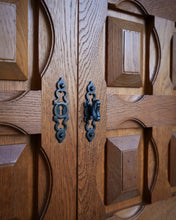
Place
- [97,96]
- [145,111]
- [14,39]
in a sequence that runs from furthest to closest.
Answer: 1. [145,111]
2. [97,96]
3. [14,39]

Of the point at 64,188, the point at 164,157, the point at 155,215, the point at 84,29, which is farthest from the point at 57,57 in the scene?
the point at 155,215

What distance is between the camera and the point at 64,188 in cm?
69

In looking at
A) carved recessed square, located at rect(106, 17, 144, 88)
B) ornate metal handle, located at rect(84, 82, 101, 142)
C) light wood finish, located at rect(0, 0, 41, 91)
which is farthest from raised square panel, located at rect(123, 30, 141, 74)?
light wood finish, located at rect(0, 0, 41, 91)

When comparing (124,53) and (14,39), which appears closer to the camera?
(14,39)

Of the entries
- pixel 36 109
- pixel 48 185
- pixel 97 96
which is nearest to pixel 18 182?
pixel 48 185

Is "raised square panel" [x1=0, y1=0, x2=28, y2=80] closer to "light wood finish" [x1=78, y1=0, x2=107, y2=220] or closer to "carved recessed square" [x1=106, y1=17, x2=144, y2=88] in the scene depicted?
"light wood finish" [x1=78, y1=0, x2=107, y2=220]

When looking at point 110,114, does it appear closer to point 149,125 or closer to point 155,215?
point 149,125

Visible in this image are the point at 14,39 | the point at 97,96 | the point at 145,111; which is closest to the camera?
the point at 14,39

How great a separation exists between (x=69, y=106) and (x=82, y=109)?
41mm

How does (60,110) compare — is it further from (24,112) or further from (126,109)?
(126,109)

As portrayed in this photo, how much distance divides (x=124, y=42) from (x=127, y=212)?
1.79 ft

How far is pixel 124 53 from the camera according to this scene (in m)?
0.79

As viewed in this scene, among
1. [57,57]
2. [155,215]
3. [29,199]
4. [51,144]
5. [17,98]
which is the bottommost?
[155,215]

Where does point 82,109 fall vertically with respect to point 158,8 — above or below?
below
